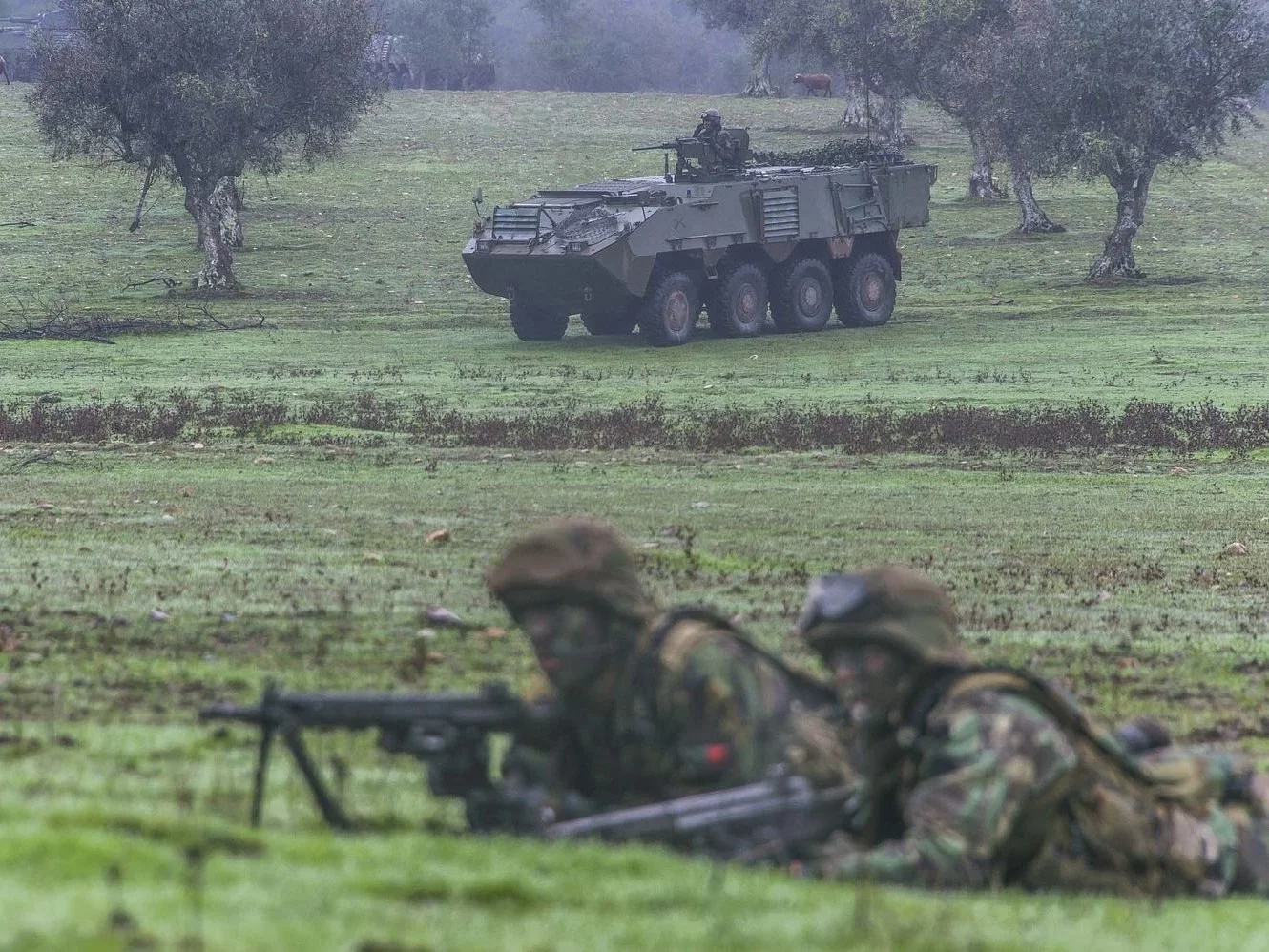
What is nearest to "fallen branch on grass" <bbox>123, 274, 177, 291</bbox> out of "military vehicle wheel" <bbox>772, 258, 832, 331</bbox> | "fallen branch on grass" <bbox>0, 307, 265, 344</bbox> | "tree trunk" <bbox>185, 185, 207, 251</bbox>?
"tree trunk" <bbox>185, 185, 207, 251</bbox>

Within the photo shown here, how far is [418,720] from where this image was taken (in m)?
5.37

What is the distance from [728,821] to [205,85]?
34338 mm

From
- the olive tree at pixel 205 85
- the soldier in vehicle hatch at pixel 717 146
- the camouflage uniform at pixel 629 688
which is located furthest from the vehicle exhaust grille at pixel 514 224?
the camouflage uniform at pixel 629 688

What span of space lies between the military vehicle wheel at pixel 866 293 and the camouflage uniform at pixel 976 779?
30.3 metres

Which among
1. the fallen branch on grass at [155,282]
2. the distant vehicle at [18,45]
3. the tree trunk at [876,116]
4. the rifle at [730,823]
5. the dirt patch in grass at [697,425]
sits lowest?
the fallen branch on grass at [155,282]

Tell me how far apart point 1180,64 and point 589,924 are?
38.2 metres

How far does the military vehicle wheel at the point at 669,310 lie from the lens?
3216 cm

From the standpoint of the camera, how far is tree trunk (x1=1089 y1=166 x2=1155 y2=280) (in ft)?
136

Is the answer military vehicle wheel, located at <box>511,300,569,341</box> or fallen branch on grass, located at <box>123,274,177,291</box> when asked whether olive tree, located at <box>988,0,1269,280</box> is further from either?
fallen branch on grass, located at <box>123,274,177,291</box>

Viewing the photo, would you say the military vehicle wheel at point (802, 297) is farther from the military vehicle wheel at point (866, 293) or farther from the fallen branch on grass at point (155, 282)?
the fallen branch on grass at point (155, 282)

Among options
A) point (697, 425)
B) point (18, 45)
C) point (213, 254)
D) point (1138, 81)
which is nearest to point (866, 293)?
point (1138, 81)

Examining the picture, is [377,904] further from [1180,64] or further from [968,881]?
[1180,64]

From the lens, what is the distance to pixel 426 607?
38.4 feet

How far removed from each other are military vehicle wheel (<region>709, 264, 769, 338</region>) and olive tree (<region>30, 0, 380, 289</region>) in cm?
1003
